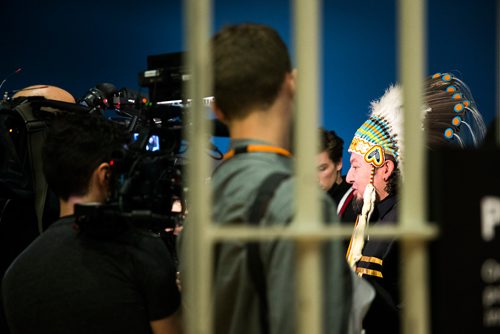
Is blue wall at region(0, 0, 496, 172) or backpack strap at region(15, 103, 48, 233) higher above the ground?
blue wall at region(0, 0, 496, 172)

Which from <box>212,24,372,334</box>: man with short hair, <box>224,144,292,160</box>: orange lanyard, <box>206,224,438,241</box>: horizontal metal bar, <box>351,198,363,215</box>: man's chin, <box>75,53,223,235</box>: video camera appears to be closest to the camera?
<box>206,224,438,241</box>: horizontal metal bar

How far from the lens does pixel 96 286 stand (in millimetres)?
1204

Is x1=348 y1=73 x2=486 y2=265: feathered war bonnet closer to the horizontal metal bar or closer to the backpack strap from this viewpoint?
the backpack strap

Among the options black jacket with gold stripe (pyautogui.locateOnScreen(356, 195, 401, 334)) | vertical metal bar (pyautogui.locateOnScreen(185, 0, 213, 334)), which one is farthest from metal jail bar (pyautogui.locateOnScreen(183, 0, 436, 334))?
black jacket with gold stripe (pyautogui.locateOnScreen(356, 195, 401, 334))

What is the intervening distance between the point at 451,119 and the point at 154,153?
1417 millimetres

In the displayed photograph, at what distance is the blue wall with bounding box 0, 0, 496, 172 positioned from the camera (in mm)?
2678

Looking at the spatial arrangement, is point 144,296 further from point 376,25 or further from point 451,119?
point 376,25

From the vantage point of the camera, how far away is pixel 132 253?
4.00ft

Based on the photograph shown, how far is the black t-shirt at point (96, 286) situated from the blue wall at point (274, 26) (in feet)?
4.46

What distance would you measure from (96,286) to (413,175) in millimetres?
824

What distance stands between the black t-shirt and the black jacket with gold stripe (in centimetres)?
56

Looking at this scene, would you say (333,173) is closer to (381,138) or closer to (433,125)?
(381,138)

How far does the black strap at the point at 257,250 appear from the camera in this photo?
0.77 meters

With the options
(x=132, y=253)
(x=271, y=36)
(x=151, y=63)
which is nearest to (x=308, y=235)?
(x=271, y=36)
